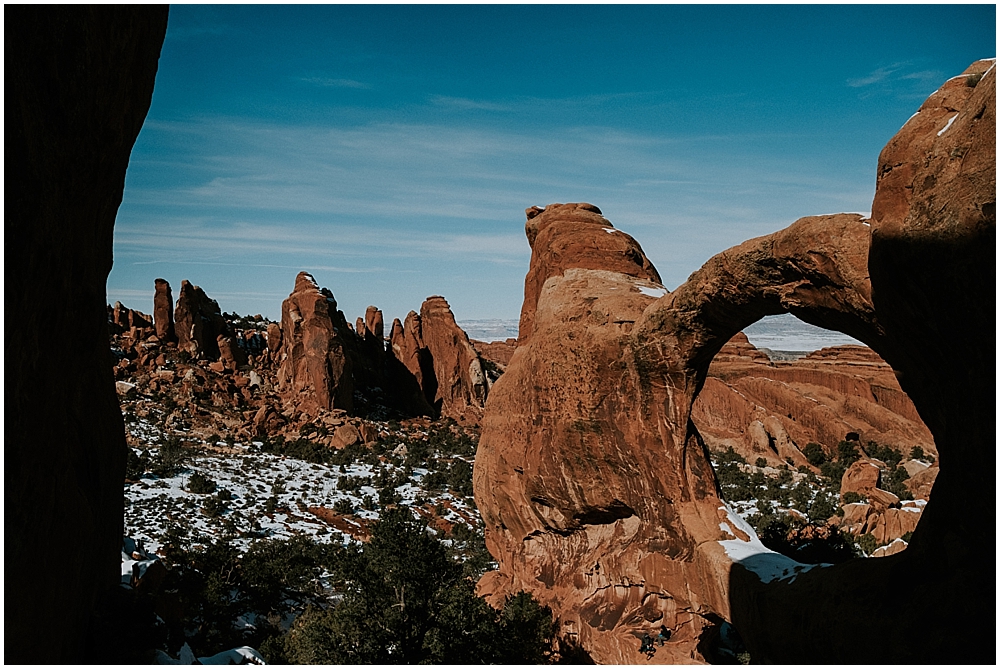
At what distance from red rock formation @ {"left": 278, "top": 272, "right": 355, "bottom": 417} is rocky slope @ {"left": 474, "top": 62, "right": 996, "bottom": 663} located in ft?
96.1

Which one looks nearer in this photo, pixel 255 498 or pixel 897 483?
pixel 255 498

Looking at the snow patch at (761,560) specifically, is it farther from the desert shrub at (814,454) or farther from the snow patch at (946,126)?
the desert shrub at (814,454)

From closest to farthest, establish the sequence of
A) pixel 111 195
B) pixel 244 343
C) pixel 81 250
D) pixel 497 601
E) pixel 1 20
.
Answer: pixel 1 20 < pixel 81 250 < pixel 111 195 < pixel 497 601 < pixel 244 343

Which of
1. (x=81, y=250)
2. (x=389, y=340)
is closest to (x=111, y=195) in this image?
(x=81, y=250)

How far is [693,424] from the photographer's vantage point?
533 inches

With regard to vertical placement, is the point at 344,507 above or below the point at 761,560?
below

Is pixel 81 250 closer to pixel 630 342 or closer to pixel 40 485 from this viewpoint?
pixel 40 485

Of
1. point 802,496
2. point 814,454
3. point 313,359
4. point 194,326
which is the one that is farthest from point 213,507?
point 814,454

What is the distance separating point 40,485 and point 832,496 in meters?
31.7

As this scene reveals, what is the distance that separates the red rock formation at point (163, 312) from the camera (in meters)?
51.1

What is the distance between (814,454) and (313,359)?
33936 mm

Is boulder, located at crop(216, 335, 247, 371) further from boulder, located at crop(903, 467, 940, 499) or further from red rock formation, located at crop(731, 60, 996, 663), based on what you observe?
red rock formation, located at crop(731, 60, 996, 663)

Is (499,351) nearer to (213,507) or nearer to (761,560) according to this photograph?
(213,507)

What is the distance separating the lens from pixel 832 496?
29.8m
